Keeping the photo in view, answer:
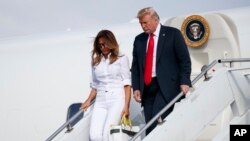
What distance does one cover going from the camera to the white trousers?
6543mm

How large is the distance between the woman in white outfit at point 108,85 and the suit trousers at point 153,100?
0.28 m

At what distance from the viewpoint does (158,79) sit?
20.7ft

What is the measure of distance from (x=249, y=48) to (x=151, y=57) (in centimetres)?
294

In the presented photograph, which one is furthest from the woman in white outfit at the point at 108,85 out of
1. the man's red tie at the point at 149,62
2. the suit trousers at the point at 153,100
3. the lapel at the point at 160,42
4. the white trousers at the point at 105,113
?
the lapel at the point at 160,42

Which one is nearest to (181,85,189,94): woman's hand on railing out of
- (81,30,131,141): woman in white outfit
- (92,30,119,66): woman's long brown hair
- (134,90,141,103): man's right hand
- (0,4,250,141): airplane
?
(134,90,141,103): man's right hand

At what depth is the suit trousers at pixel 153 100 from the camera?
6.34 meters

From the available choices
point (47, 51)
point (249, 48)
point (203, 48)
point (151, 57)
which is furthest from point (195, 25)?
point (47, 51)

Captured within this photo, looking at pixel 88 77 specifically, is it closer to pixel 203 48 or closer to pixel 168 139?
pixel 203 48

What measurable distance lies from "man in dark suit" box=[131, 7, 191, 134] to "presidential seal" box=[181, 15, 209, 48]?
2.48m

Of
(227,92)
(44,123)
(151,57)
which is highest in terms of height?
(151,57)

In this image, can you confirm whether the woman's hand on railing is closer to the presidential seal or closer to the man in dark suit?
the man in dark suit

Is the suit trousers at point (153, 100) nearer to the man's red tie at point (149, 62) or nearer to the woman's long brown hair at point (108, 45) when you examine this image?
the man's red tie at point (149, 62)

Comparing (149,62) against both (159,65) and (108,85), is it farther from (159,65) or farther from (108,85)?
(108,85)

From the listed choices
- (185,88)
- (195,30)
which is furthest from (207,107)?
(195,30)
